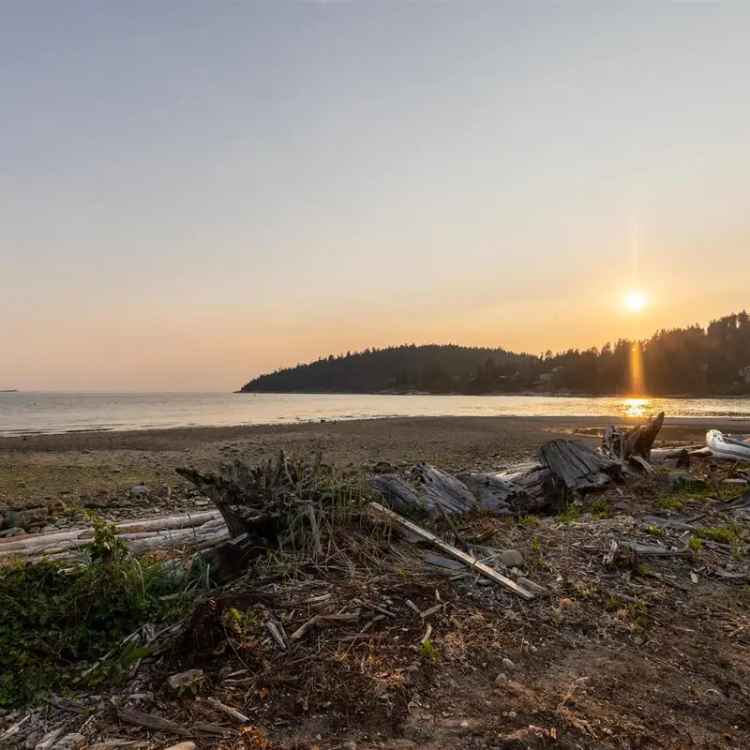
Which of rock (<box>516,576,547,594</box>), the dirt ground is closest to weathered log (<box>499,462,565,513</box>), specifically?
the dirt ground

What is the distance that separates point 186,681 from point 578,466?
7.53 m

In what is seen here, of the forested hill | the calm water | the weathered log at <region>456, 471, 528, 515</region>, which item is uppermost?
the forested hill

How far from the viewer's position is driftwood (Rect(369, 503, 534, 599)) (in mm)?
4742

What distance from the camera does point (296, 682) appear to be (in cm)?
331

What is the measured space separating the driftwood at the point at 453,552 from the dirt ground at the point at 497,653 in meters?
0.10

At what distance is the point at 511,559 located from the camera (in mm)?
5383

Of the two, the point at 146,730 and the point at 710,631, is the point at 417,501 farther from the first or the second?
the point at 146,730

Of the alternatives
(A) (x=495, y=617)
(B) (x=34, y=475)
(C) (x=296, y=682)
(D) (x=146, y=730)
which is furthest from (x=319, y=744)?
(B) (x=34, y=475)

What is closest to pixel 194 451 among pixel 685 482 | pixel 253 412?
pixel 685 482

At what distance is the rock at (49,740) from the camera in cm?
282

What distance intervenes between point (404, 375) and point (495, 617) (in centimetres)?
18137

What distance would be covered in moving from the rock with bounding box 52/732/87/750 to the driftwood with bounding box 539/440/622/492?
760cm

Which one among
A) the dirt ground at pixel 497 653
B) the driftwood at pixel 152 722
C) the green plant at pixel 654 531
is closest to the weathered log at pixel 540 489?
the dirt ground at pixel 497 653

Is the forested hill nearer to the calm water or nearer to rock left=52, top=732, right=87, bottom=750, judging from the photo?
the calm water
